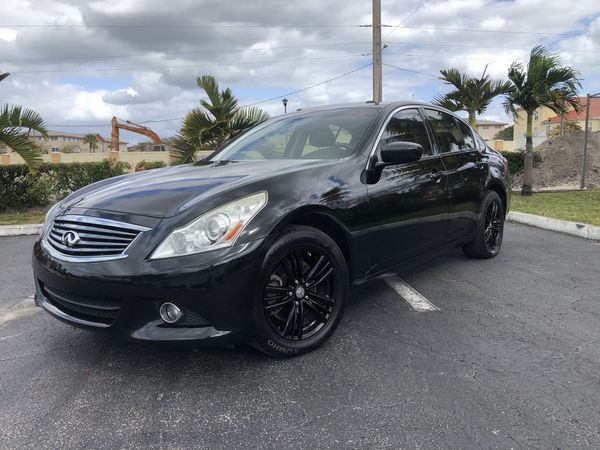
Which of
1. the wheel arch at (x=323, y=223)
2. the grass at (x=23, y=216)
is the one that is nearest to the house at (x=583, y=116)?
the wheel arch at (x=323, y=223)

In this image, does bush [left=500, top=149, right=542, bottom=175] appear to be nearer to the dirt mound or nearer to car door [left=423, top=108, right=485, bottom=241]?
the dirt mound

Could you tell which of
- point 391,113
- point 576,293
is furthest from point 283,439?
A: point 576,293

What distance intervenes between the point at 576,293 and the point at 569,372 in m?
1.65

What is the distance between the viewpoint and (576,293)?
4082 millimetres

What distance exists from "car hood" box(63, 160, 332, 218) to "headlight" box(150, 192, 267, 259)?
131mm

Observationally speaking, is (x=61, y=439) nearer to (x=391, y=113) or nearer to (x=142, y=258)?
(x=142, y=258)

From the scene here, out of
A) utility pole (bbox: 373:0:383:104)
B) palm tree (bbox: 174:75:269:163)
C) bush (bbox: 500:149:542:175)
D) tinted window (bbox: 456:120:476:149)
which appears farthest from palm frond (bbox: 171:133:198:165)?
bush (bbox: 500:149:542:175)

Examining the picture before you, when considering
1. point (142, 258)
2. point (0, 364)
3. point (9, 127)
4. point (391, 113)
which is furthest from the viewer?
point (9, 127)

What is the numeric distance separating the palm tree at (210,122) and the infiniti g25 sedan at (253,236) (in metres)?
7.31

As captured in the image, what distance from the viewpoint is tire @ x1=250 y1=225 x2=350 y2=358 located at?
2.63 m

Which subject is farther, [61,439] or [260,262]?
[260,262]

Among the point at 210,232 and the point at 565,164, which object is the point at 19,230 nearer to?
the point at 210,232

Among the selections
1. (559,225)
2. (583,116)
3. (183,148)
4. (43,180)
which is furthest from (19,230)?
(583,116)

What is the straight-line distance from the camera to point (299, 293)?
281 cm
